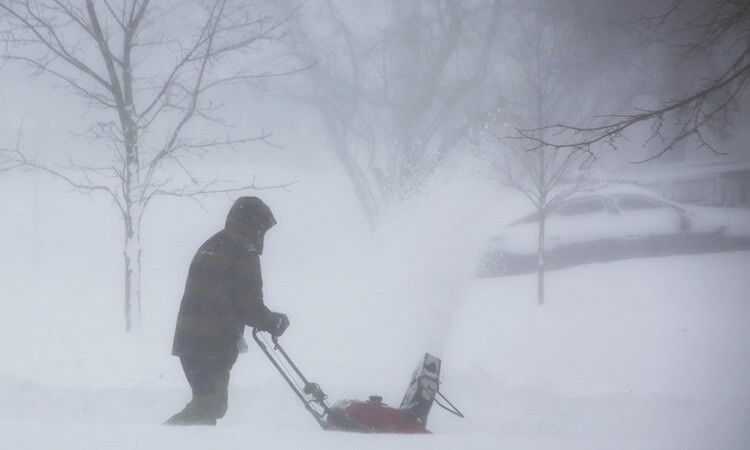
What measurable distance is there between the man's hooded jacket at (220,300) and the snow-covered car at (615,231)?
6.44 metres

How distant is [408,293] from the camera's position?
398 inches

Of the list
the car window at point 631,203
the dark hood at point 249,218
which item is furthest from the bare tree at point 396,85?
the dark hood at point 249,218

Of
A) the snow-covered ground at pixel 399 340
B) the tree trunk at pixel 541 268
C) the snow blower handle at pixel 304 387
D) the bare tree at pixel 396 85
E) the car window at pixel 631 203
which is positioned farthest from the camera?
the bare tree at pixel 396 85

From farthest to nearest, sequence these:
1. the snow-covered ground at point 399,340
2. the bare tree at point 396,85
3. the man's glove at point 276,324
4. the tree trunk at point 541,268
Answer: the bare tree at point 396,85, the tree trunk at point 541,268, the snow-covered ground at point 399,340, the man's glove at point 276,324

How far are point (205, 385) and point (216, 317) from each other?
1.27 feet

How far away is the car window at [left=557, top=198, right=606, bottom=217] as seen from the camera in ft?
30.7

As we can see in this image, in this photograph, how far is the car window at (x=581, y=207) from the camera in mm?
9344

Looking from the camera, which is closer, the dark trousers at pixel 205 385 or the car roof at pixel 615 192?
the dark trousers at pixel 205 385

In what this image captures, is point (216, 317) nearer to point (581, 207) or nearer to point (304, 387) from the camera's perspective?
point (304, 387)

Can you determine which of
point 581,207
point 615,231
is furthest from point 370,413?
point 615,231

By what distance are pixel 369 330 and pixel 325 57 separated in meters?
7.09

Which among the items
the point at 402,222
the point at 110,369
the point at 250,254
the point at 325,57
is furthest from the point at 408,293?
the point at 250,254

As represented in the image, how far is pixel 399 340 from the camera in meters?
8.19

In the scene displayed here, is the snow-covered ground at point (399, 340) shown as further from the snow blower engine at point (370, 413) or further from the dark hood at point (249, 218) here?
the dark hood at point (249, 218)
